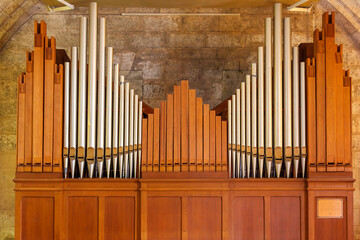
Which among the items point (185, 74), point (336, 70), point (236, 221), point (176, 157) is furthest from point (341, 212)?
point (185, 74)

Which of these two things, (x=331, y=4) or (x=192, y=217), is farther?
(x=331, y=4)

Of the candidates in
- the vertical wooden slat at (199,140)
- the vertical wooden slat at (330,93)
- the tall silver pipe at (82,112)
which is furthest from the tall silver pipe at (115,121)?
the vertical wooden slat at (330,93)

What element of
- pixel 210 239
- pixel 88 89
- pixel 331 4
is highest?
pixel 331 4

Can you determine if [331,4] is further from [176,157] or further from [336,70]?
[176,157]

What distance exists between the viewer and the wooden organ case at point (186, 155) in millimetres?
8141

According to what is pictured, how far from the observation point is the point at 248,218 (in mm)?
8234

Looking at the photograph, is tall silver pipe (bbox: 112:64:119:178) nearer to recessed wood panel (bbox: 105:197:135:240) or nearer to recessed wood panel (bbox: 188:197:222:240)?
recessed wood panel (bbox: 105:197:135:240)

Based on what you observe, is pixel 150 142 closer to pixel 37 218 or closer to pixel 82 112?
pixel 82 112

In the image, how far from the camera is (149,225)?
26.9 ft

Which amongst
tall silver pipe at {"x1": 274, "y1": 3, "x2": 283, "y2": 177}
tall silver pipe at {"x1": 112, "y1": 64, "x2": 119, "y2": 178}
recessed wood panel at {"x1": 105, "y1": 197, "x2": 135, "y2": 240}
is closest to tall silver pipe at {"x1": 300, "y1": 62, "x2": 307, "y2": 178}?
tall silver pipe at {"x1": 274, "y1": 3, "x2": 283, "y2": 177}

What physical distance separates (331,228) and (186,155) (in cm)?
263

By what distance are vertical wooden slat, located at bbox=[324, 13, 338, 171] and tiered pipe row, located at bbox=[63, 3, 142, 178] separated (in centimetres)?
309

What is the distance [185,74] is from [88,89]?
104 inches

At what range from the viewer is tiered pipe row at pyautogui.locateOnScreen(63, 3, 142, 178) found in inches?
324
